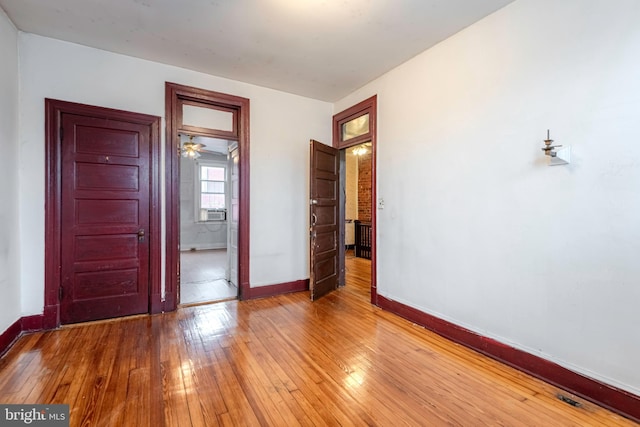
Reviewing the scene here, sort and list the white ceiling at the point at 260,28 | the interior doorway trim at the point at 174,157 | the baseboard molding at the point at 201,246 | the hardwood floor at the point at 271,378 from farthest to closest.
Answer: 1. the baseboard molding at the point at 201,246
2. the interior doorway trim at the point at 174,157
3. the white ceiling at the point at 260,28
4. the hardwood floor at the point at 271,378

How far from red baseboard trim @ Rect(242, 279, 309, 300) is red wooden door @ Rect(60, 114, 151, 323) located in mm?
1278

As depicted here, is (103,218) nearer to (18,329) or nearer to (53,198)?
(53,198)

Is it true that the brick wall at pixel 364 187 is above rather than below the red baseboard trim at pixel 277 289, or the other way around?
above

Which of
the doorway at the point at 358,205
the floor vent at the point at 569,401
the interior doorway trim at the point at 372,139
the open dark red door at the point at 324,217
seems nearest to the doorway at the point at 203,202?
the doorway at the point at 358,205

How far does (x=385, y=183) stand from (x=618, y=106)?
7.11ft

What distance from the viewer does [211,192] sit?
29.5 ft

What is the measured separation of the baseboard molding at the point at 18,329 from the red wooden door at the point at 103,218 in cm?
18

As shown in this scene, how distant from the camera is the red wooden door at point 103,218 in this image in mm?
3061

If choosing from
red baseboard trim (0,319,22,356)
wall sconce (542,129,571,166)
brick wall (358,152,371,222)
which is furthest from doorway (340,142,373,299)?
red baseboard trim (0,319,22,356)

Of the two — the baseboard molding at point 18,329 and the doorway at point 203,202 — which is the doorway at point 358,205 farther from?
the baseboard molding at point 18,329

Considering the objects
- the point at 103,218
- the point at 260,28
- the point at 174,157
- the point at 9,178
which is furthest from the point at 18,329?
the point at 260,28

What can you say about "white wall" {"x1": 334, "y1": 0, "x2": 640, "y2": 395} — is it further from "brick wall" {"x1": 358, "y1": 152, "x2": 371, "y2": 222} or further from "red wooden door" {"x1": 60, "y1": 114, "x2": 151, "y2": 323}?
"brick wall" {"x1": 358, "y1": 152, "x2": 371, "y2": 222}

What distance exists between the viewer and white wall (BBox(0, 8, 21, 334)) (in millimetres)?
2523

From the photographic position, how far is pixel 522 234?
233cm
